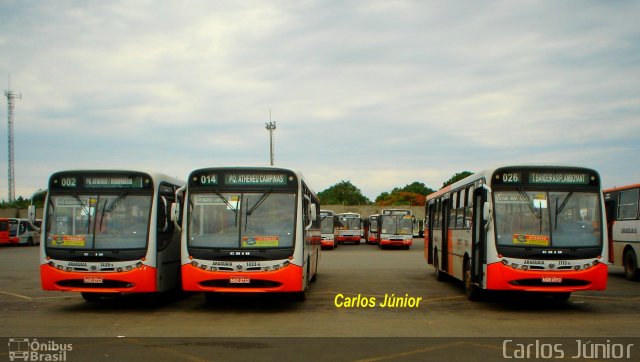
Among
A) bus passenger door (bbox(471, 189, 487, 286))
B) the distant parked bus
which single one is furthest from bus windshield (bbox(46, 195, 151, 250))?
the distant parked bus

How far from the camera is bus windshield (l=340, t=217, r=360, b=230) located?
5541cm

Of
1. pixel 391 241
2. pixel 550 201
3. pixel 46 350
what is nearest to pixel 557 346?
pixel 550 201

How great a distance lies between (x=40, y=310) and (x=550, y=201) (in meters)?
10.6

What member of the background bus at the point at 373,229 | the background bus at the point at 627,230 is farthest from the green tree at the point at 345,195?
the background bus at the point at 627,230

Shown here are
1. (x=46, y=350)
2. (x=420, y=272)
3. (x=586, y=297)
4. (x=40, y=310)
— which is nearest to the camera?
(x=46, y=350)

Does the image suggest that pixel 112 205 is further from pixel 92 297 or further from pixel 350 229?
pixel 350 229

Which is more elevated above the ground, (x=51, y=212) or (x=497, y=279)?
(x=51, y=212)

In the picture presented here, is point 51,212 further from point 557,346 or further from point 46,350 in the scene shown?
point 557,346

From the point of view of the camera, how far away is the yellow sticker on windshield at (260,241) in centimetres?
1272

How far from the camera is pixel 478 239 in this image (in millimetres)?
13883

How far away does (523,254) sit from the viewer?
500 inches

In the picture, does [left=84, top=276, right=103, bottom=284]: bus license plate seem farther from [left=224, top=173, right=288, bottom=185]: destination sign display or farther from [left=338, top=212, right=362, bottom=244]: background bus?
[left=338, top=212, right=362, bottom=244]: background bus

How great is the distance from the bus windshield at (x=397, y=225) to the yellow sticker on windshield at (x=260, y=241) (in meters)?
33.4

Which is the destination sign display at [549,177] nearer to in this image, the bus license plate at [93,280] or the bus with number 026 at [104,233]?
the bus with number 026 at [104,233]
